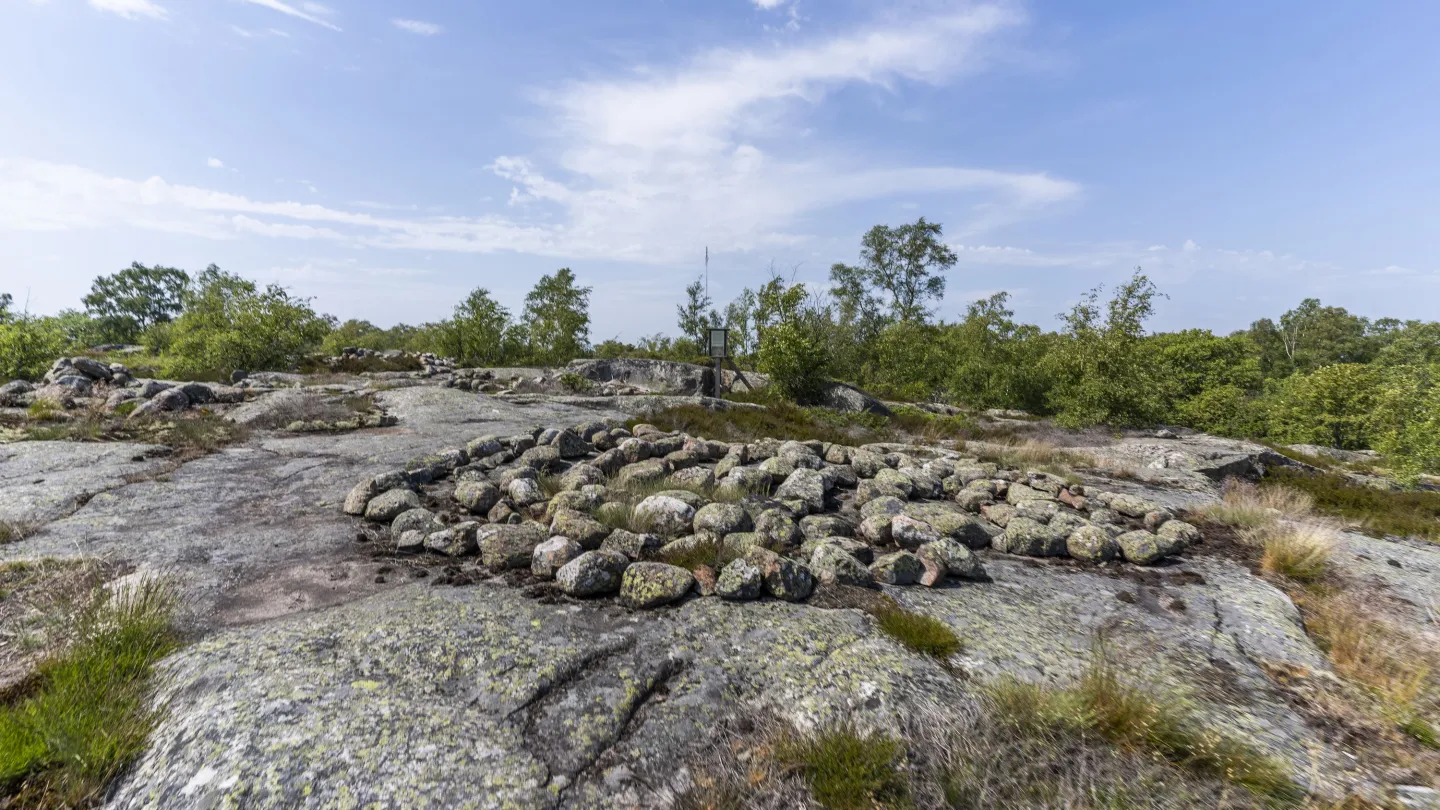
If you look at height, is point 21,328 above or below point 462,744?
above

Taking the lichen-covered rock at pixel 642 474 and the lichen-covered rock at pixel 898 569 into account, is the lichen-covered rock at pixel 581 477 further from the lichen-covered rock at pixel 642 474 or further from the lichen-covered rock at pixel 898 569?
the lichen-covered rock at pixel 898 569

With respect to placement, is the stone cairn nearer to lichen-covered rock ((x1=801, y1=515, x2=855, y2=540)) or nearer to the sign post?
lichen-covered rock ((x1=801, y1=515, x2=855, y2=540))

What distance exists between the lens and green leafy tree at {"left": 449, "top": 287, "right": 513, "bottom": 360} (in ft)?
121

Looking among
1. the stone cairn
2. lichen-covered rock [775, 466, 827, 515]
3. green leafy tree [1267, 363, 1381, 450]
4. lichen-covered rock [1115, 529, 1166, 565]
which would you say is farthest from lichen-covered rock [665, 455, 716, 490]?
green leafy tree [1267, 363, 1381, 450]

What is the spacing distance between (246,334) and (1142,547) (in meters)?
35.5

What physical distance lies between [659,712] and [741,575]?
1.83m

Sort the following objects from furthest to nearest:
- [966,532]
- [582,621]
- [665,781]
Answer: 1. [966,532]
2. [582,621]
3. [665,781]

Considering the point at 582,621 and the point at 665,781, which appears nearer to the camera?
the point at 665,781

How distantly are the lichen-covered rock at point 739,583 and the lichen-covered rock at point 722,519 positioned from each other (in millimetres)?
1239

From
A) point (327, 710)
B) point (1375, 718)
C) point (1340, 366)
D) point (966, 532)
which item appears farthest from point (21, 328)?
point (1340, 366)

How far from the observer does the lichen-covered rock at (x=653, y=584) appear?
4977mm

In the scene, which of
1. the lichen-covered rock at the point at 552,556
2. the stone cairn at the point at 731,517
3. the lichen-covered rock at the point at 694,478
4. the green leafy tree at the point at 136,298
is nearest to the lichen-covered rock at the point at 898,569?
the stone cairn at the point at 731,517

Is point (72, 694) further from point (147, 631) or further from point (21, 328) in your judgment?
point (21, 328)

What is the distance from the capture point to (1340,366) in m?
27.2
